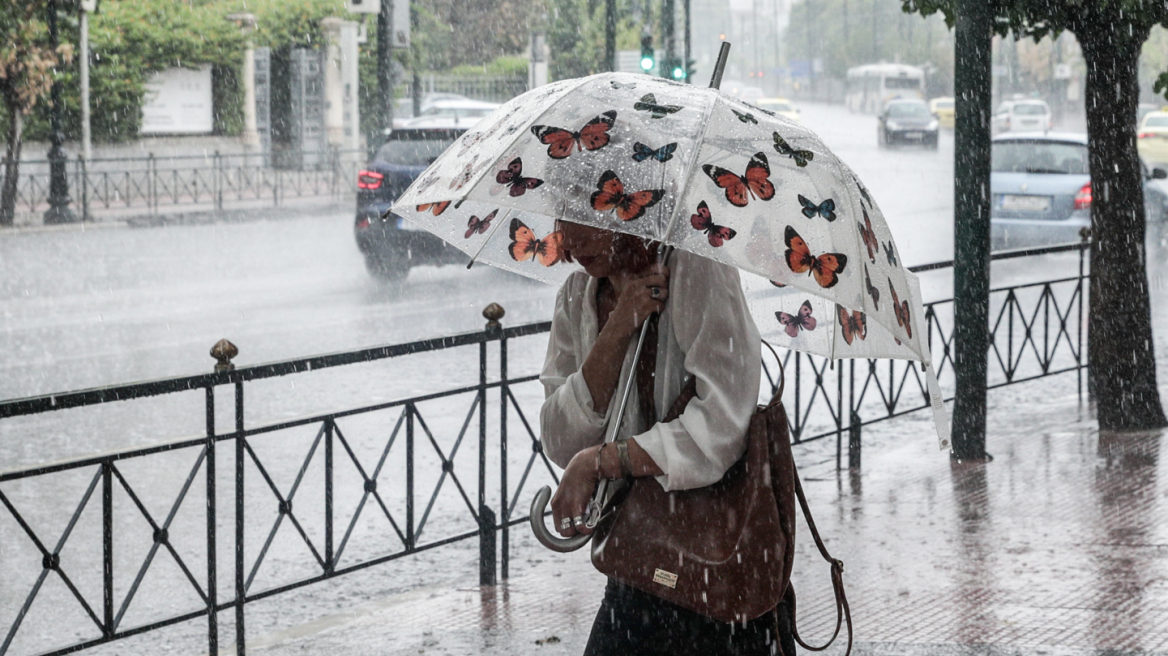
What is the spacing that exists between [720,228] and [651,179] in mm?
168

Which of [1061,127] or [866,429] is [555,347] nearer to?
[866,429]

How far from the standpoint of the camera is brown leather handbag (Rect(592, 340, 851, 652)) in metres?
2.57

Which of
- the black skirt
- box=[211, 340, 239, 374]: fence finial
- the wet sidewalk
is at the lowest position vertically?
the wet sidewalk

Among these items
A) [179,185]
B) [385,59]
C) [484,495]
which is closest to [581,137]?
[484,495]

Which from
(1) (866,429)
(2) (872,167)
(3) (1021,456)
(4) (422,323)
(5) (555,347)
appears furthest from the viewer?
(2) (872,167)

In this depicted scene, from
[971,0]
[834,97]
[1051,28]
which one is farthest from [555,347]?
[834,97]

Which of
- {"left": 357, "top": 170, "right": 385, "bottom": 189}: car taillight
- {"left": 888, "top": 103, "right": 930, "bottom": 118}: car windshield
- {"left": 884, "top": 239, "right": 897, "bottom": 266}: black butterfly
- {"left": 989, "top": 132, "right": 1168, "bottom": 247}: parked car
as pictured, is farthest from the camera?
{"left": 888, "top": 103, "right": 930, "bottom": 118}: car windshield

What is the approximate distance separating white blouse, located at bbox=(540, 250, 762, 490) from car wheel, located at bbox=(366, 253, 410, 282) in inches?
486

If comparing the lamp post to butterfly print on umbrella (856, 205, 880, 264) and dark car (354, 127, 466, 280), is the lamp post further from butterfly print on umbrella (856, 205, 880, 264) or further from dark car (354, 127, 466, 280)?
butterfly print on umbrella (856, 205, 880, 264)

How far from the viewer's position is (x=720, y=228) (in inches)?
104

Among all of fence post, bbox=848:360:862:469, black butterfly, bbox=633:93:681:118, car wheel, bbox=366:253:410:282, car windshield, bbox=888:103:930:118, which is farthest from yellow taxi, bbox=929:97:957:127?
black butterfly, bbox=633:93:681:118

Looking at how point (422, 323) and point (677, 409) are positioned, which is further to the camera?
point (422, 323)

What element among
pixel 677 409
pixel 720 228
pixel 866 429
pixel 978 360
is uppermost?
pixel 720 228

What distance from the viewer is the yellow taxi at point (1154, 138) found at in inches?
1227
